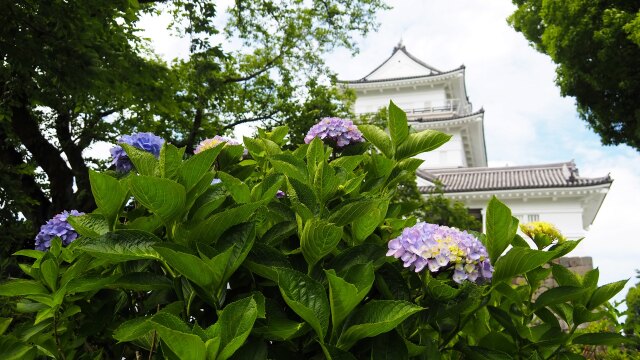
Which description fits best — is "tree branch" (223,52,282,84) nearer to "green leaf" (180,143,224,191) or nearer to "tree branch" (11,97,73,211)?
"tree branch" (11,97,73,211)

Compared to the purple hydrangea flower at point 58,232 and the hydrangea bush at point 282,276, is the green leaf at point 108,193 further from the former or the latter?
the purple hydrangea flower at point 58,232

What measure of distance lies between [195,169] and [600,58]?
1160 centimetres

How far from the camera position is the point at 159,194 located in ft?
2.87

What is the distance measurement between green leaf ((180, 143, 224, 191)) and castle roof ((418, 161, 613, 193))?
1650cm

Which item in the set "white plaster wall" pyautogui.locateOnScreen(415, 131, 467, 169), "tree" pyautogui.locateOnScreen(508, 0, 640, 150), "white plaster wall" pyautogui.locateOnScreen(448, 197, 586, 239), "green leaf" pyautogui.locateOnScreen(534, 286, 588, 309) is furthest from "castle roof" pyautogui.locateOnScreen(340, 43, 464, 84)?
"green leaf" pyautogui.locateOnScreen(534, 286, 588, 309)

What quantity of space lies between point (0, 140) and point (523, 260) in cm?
804

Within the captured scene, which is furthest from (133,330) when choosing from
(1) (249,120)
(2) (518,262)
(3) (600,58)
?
(3) (600,58)

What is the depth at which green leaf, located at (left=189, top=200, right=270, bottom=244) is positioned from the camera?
2.99 ft

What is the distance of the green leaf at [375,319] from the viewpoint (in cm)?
81

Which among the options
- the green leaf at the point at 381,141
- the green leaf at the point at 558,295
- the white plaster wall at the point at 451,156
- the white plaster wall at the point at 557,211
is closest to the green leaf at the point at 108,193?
the green leaf at the point at 381,141

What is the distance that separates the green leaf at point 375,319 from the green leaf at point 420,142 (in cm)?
58

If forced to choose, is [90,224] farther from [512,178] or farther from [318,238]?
[512,178]

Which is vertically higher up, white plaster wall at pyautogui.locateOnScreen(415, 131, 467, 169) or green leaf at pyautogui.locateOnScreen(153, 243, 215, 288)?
white plaster wall at pyautogui.locateOnScreen(415, 131, 467, 169)

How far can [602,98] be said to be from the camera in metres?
11.4
